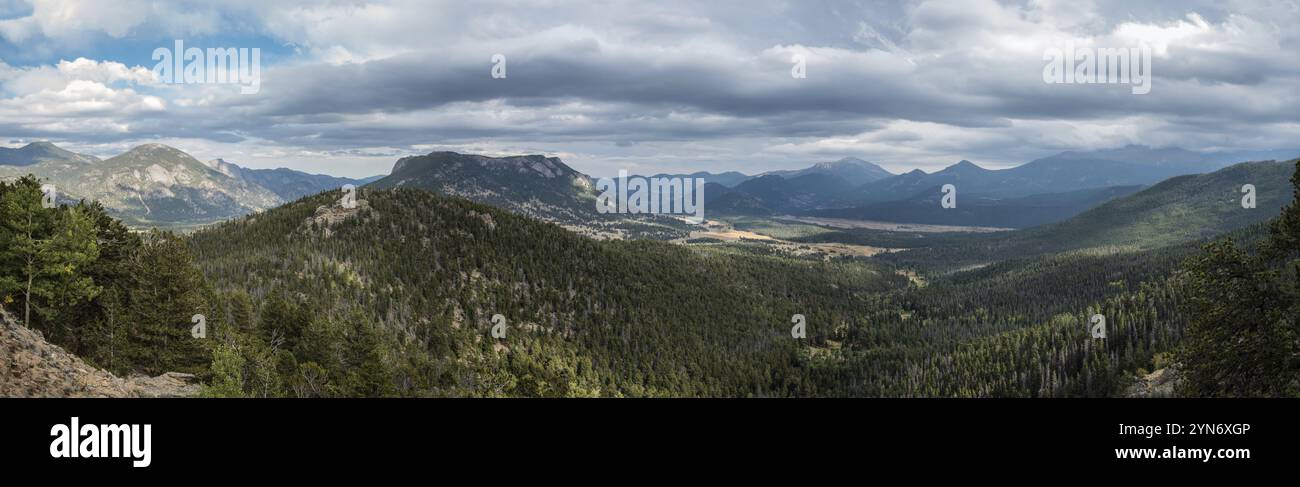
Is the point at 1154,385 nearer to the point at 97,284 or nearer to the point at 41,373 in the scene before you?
the point at 41,373

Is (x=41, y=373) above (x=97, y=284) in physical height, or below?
below

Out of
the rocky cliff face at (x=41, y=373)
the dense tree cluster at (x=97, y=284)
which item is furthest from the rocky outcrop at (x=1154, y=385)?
the dense tree cluster at (x=97, y=284)

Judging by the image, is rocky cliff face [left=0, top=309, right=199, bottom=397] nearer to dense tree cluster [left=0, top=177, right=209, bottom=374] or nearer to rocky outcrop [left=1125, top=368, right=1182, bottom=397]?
dense tree cluster [left=0, top=177, right=209, bottom=374]

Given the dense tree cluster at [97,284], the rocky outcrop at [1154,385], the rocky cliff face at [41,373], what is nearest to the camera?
the rocky cliff face at [41,373]

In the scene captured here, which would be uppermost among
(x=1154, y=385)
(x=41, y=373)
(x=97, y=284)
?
(x=97, y=284)

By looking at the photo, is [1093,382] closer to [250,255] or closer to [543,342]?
[543,342]

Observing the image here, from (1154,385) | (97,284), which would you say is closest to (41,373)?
(97,284)

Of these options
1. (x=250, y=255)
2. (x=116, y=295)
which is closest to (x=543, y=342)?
(x=250, y=255)

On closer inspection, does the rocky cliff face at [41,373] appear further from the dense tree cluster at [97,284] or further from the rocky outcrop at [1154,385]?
the rocky outcrop at [1154,385]

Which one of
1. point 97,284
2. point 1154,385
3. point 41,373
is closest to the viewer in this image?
point 41,373
